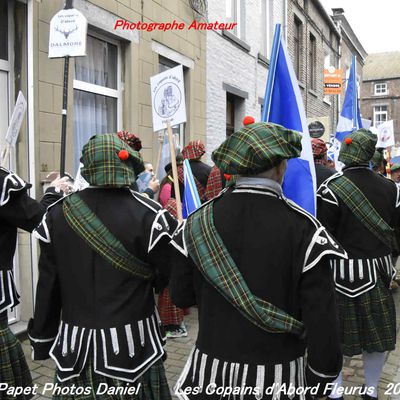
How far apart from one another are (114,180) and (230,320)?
0.90 meters

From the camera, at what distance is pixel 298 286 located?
2.12 meters

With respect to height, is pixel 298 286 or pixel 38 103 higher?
pixel 38 103

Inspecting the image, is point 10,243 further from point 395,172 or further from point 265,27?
point 265,27

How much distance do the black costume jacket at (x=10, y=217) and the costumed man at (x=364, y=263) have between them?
211 centimetres

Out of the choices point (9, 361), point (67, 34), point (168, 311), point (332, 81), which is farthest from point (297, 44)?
point (9, 361)

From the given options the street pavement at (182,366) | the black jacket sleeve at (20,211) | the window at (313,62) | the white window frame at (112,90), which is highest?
the window at (313,62)

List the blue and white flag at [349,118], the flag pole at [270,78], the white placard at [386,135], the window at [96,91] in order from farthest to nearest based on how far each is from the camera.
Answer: the white placard at [386,135]
the blue and white flag at [349,118]
the window at [96,91]
the flag pole at [270,78]

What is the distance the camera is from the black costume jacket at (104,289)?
98.0 inches

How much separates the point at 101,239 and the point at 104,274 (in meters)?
0.18

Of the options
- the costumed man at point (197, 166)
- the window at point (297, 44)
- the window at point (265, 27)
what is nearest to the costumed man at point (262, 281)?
the costumed man at point (197, 166)

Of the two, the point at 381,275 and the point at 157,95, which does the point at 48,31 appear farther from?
the point at 381,275

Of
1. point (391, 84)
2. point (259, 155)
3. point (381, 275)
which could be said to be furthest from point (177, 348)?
point (391, 84)

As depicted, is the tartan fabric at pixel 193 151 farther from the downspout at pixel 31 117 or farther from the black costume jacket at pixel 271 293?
the black costume jacket at pixel 271 293

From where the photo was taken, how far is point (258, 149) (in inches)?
81.3
